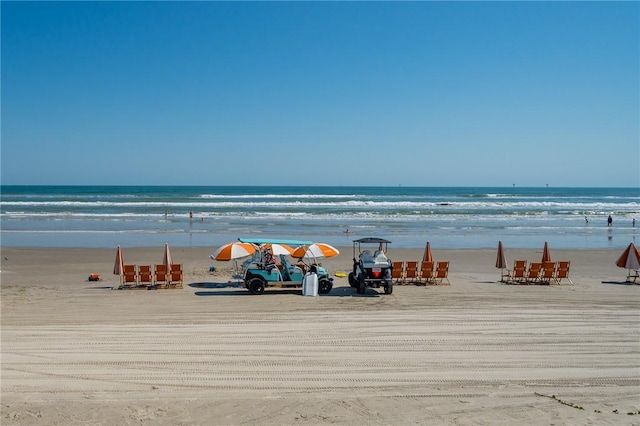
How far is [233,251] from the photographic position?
15.6 metres

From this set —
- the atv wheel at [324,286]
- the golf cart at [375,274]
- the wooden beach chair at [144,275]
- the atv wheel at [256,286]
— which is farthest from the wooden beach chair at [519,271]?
the wooden beach chair at [144,275]

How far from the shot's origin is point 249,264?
50.4 ft

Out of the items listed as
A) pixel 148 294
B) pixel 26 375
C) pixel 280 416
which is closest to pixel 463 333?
pixel 280 416

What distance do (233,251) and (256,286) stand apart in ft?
4.41

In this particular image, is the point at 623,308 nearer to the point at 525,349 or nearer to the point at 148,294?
the point at 525,349

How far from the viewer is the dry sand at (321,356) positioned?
22.0ft

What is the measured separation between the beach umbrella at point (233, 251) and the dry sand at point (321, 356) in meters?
1.14

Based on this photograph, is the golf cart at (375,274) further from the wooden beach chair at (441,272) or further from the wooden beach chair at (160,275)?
the wooden beach chair at (160,275)

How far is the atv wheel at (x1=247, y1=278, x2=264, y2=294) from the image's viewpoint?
1498cm

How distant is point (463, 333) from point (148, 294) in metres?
8.81

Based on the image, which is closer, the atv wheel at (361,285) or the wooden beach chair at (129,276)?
the atv wheel at (361,285)

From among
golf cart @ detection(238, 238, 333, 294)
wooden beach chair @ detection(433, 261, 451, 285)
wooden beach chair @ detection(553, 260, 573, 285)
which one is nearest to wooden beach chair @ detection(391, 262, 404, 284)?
wooden beach chair @ detection(433, 261, 451, 285)

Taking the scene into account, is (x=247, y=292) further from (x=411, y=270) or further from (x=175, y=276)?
(x=411, y=270)

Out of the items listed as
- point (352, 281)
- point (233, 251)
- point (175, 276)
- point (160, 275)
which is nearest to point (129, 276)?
point (160, 275)
